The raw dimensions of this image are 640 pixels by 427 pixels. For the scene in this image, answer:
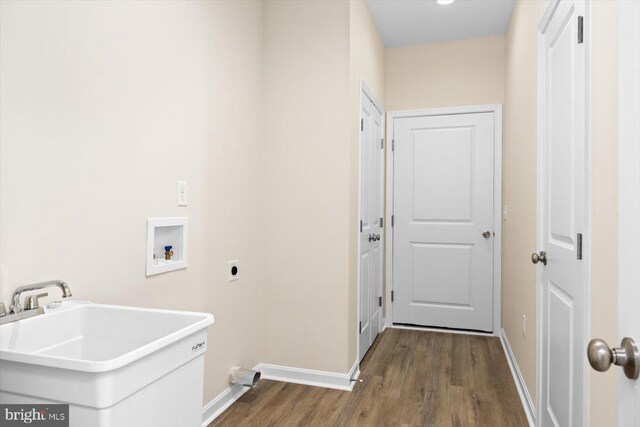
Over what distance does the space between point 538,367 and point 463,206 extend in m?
1.96

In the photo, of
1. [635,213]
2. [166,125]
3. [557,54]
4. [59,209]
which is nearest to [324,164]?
[166,125]

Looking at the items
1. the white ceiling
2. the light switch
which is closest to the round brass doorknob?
the light switch

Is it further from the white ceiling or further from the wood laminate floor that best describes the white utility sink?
the white ceiling

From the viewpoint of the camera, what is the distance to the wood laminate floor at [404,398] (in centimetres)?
224

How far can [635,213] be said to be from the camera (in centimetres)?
63

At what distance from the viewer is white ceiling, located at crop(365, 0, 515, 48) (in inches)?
125

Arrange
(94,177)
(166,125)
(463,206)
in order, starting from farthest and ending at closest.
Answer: (463,206)
(166,125)
(94,177)

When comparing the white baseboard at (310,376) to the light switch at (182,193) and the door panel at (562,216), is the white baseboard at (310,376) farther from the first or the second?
the light switch at (182,193)

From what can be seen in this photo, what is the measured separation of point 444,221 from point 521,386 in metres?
1.68

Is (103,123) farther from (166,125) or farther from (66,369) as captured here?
(66,369)

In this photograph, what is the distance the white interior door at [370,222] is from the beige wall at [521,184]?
3.51 ft

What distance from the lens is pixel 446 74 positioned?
386cm

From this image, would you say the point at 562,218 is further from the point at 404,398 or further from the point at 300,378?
the point at 300,378

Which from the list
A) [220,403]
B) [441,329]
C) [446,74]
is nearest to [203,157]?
[220,403]
